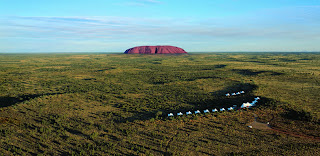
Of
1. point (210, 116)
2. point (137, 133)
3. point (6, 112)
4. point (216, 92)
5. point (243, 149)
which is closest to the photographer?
point (243, 149)

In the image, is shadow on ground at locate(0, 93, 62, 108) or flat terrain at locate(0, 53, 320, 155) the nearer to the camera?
flat terrain at locate(0, 53, 320, 155)

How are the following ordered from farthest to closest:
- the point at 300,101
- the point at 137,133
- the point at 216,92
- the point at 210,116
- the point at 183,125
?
the point at 216,92, the point at 300,101, the point at 210,116, the point at 183,125, the point at 137,133

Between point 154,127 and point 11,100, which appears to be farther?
point 11,100

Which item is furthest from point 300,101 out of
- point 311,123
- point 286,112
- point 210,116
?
point 210,116

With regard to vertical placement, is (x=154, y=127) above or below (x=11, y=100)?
below

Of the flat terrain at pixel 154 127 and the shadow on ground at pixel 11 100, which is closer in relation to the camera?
the flat terrain at pixel 154 127

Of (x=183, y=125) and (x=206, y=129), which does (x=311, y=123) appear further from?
(x=183, y=125)

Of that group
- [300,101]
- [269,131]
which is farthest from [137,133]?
[300,101]

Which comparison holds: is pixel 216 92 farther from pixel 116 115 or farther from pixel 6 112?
pixel 6 112

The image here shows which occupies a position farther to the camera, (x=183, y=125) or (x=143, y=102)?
(x=143, y=102)
